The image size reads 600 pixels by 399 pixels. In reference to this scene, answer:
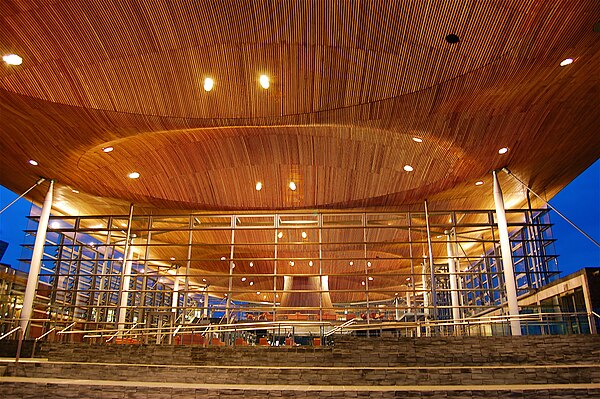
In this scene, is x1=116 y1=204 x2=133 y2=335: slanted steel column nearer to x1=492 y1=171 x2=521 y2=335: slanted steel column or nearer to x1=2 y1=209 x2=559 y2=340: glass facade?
x1=2 y1=209 x2=559 y2=340: glass facade

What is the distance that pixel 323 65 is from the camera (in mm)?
10430

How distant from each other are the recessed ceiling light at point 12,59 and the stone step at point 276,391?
662 cm

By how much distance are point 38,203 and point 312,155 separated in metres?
12.7

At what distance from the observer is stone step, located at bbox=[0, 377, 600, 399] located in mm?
5688

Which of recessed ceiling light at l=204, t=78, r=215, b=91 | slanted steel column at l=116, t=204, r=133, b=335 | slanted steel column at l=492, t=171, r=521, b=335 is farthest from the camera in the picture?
slanted steel column at l=116, t=204, r=133, b=335

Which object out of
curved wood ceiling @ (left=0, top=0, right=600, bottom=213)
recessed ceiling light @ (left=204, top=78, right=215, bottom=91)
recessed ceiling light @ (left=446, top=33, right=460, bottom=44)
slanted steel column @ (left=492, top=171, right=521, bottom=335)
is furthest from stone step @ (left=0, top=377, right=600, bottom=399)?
slanted steel column @ (left=492, top=171, right=521, bottom=335)

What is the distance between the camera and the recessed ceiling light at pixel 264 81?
35.7ft

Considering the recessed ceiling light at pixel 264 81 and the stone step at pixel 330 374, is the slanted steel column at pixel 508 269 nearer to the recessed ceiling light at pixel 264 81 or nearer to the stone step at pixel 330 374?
the stone step at pixel 330 374

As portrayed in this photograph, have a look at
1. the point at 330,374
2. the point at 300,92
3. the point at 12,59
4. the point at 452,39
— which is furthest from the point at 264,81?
the point at 330,374

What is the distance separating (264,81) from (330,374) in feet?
21.3

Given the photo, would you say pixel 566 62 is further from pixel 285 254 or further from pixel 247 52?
pixel 285 254

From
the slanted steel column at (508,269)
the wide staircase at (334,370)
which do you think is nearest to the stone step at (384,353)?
the wide staircase at (334,370)

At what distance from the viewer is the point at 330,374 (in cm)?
759

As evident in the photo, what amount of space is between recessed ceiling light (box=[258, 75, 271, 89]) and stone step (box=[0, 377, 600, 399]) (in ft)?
22.6
